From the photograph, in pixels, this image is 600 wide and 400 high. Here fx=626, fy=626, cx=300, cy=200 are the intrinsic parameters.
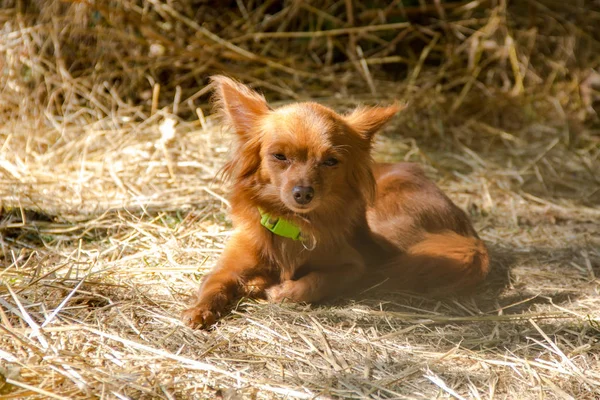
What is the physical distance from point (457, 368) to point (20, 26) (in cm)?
564

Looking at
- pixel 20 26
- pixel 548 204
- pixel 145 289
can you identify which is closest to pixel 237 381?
pixel 145 289

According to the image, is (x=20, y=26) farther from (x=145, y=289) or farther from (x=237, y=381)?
(x=237, y=381)

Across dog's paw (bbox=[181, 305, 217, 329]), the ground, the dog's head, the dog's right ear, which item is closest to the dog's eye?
the dog's head

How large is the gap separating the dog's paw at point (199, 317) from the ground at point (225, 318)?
4cm

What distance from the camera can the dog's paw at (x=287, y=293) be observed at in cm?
343

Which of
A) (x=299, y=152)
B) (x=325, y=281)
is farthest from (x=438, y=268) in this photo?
(x=299, y=152)

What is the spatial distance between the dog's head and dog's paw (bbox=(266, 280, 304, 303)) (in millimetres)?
420

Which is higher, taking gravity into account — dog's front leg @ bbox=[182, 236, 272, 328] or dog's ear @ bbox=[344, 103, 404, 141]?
dog's ear @ bbox=[344, 103, 404, 141]

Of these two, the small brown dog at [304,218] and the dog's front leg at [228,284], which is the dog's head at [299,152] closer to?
the small brown dog at [304,218]

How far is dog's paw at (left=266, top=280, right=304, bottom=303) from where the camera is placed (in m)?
3.43

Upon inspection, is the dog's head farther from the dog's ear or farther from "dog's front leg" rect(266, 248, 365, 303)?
"dog's front leg" rect(266, 248, 365, 303)

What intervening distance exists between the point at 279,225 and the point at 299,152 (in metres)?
0.45

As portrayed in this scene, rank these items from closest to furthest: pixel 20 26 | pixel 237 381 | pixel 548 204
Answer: pixel 237 381 → pixel 548 204 → pixel 20 26

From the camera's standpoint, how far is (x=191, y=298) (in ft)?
11.1
